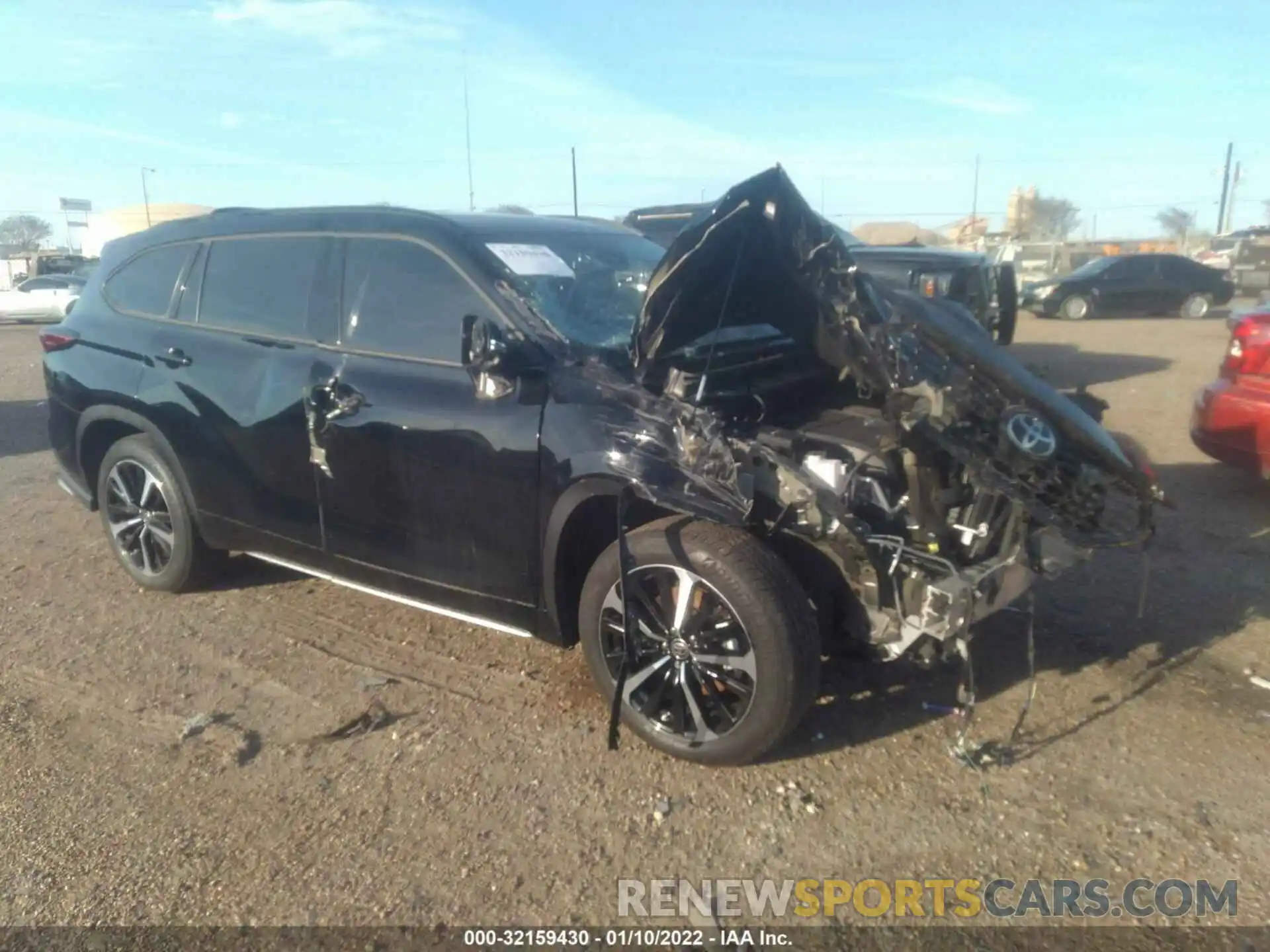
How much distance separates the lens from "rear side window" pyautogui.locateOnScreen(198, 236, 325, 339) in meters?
4.35

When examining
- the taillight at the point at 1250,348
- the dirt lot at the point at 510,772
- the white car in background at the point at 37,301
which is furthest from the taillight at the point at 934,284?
the white car in background at the point at 37,301

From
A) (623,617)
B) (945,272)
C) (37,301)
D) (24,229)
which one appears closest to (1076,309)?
(945,272)

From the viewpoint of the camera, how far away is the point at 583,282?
4.15m

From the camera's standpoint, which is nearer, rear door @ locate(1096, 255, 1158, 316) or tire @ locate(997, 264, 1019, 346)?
tire @ locate(997, 264, 1019, 346)

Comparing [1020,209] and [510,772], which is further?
[1020,209]

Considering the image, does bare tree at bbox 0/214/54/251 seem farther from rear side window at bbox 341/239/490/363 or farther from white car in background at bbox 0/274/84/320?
rear side window at bbox 341/239/490/363

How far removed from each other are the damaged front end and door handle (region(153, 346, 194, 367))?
7.35 feet

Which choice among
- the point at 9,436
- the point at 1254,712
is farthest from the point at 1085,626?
the point at 9,436

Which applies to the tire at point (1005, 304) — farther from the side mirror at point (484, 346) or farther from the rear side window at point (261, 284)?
the side mirror at point (484, 346)

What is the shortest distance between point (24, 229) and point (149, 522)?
123m

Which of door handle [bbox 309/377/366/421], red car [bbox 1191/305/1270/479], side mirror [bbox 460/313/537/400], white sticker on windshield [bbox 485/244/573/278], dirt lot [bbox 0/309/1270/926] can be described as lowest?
dirt lot [bbox 0/309/1270/926]

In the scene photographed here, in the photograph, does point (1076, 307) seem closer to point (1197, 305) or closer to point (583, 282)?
point (1197, 305)

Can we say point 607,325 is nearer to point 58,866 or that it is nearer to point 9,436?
point 58,866

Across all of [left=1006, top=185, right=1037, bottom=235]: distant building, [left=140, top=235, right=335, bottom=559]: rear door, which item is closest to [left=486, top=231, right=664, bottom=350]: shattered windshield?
[left=140, top=235, right=335, bottom=559]: rear door
